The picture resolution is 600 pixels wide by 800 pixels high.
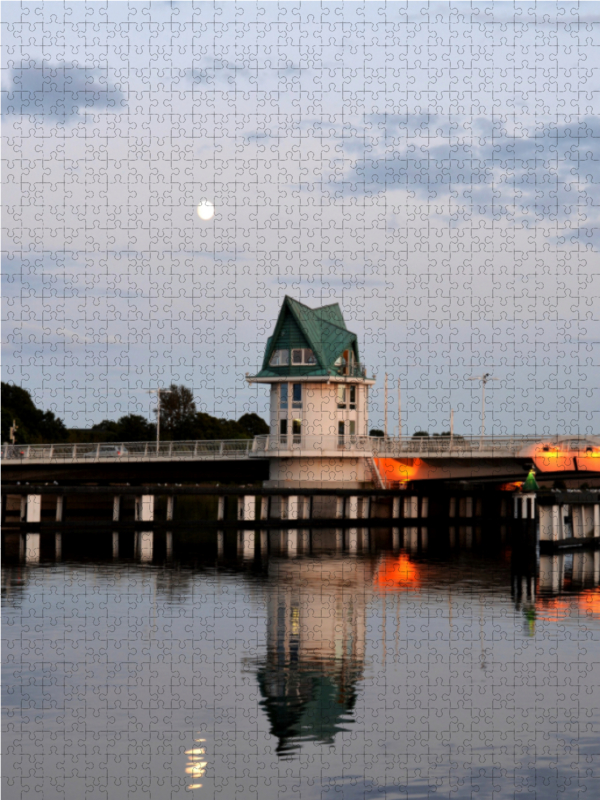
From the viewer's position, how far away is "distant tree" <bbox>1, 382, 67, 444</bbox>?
13525cm

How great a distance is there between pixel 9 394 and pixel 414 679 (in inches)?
4931

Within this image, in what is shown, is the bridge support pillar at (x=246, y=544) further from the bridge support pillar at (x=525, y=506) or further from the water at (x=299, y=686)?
the bridge support pillar at (x=525, y=506)

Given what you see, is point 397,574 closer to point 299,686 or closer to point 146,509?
point 299,686

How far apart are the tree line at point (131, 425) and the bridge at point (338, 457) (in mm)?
39718

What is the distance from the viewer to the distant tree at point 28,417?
5325 inches

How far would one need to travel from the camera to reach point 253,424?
169 metres

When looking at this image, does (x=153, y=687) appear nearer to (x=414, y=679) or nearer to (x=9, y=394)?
(x=414, y=679)

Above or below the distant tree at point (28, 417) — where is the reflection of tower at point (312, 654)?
below

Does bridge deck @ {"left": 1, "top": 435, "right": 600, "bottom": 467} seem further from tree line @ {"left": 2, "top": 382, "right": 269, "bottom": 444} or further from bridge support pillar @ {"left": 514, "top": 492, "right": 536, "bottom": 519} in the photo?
tree line @ {"left": 2, "top": 382, "right": 269, "bottom": 444}

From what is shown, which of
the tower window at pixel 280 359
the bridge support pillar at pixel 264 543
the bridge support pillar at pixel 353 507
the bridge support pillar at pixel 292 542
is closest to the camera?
the bridge support pillar at pixel 292 542

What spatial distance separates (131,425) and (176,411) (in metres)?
26.9

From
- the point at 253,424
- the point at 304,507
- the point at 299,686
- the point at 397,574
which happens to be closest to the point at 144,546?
the point at 304,507

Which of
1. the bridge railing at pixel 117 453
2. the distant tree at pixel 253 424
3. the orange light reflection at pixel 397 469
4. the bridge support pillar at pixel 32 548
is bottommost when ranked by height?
the bridge support pillar at pixel 32 548

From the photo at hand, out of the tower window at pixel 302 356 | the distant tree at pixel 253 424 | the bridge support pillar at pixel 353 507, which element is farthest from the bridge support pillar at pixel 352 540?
the distant tree at pixel 253 424
